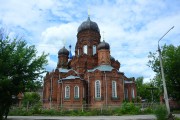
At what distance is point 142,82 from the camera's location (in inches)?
2926

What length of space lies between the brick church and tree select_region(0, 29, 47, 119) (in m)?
21.5

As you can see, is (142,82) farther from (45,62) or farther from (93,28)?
(45,62)

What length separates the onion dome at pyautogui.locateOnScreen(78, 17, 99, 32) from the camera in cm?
4803


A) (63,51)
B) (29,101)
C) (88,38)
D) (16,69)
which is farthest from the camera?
(63,51)

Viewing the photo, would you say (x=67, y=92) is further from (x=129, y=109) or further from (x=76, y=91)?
(x=129, y=109)

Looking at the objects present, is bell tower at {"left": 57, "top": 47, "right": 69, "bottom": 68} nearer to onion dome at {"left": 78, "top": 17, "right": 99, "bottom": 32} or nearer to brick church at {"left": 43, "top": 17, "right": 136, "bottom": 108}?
brick church at {"left": 43, "top": 17, "right": 136, "bottom": 108}

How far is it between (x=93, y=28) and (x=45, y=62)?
32.5 m

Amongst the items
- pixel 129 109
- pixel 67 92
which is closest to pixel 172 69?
pixel 129 109

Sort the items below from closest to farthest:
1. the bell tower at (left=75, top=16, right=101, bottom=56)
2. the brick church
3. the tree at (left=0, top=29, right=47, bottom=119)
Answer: the tree at (left=0, top=29, right=47, bottom=119) < the brick church < the bell tower at (left=75, top=16, right=101, bottom=56)

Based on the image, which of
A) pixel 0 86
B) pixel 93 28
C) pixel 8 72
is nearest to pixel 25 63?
pixel 8 72

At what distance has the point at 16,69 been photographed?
15.4 m

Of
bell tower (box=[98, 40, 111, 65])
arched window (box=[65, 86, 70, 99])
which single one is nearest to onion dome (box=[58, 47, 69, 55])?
bell tower (box=[98, 40, 111, 65])

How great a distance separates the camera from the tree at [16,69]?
14.5 metres

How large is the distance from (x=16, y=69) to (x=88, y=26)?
33873 mm
